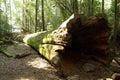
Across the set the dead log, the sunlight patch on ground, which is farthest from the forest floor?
the dead log

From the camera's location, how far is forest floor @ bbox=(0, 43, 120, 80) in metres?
9.69

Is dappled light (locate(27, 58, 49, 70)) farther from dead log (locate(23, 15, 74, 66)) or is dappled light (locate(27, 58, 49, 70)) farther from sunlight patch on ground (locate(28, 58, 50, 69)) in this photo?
dead log (locate(23, 15, 74, 66))

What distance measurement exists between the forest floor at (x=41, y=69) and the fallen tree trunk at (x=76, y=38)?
1.76ft

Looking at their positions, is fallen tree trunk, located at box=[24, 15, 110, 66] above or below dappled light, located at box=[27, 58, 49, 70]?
above

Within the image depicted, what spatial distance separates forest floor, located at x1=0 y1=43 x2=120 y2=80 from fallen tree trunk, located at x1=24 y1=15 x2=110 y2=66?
21.1 inches

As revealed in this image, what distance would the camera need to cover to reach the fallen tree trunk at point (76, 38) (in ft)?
34.0

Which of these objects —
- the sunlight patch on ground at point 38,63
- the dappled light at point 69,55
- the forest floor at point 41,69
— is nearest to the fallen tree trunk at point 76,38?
the dappled light at point 69,55

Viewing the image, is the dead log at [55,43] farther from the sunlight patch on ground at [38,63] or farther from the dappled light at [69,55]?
the sunlight patch on ground at [38,63]

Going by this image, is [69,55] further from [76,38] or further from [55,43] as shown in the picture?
[55,43]

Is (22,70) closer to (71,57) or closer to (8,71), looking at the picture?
(8,71)

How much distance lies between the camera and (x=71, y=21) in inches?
410

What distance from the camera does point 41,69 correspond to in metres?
10.5

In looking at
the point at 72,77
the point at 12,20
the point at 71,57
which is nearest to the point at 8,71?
the point at 72,77

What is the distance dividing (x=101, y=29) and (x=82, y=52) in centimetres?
183
